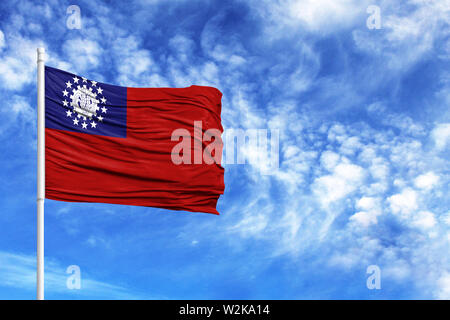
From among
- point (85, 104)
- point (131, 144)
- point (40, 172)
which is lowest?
point (40, 172)

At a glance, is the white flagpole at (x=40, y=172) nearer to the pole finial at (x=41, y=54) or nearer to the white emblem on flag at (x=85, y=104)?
the pole finial at (x=41, y=54)

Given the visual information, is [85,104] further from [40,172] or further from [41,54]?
[40,172]

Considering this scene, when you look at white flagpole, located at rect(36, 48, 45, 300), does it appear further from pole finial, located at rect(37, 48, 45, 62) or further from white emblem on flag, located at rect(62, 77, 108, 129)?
white emblem on flag, located at rect(62, 77, 108, 129)

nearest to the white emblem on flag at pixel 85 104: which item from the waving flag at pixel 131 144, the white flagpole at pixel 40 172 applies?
the waving flag at pixel 131 144

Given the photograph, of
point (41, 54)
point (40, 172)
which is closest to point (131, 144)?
point (40, 172)

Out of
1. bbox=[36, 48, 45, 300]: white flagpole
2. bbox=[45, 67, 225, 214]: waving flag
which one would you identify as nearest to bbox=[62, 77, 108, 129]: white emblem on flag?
bbox=[45, 67, 225, 214]: waving flag
